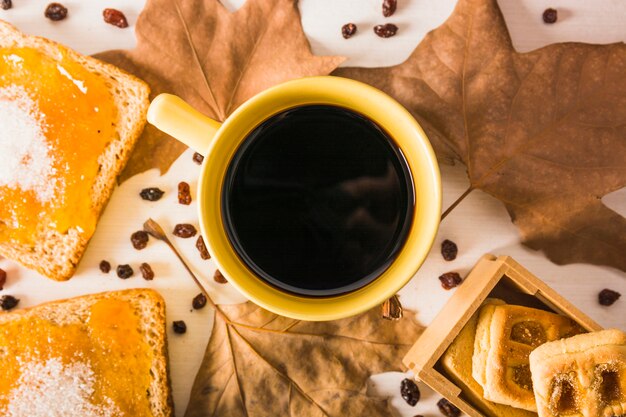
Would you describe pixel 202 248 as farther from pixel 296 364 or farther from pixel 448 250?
pixel 448 250

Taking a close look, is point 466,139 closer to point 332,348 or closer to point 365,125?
point 365,125

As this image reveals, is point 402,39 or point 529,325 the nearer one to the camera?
point 529,325

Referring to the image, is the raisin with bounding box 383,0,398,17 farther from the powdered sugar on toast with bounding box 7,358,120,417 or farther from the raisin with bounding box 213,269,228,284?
the powdered sugar on toast with bounding box 7,358,120,417

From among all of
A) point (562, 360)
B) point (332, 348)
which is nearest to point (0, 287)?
point (332, 348)

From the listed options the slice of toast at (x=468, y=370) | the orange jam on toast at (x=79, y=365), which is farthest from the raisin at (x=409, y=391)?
the orange jam on toast at (x=79, y=365)

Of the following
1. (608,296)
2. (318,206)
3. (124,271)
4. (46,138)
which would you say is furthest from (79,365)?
(608,296)

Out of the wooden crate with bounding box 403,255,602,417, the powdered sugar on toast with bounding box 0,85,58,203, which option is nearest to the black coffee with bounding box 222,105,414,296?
the wooden crate with bounding box 403,255,602,417
